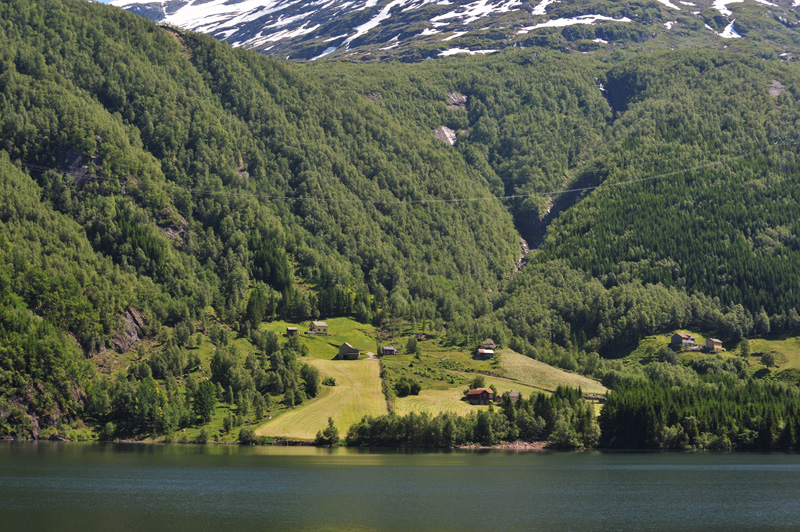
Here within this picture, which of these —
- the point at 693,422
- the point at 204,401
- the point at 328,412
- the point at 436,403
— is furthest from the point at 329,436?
the point at 693,422

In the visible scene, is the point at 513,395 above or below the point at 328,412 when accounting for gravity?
above

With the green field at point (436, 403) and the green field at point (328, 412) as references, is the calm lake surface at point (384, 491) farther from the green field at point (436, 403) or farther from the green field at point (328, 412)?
the green field at point (436, 403)

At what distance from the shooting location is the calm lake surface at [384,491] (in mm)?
88750

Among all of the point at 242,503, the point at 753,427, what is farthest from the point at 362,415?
the point at 242,503

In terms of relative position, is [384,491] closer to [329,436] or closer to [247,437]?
[329,436]

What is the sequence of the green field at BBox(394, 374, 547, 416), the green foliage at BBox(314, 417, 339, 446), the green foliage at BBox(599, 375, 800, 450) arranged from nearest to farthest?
1. the green foliage at BBox(599, 375, 800, 450)
2. the green foliage at BBox(314, 417, 339, 446)
3. the green field at BBox(394, 374, 547, 416)

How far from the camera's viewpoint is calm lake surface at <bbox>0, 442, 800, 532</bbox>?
291 ft

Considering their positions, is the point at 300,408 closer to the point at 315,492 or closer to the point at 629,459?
the point at 629,459

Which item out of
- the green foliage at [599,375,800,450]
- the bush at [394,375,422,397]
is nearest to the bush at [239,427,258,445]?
the bush at [394,375,422,397]

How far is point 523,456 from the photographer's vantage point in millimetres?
151500

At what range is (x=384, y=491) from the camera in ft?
349

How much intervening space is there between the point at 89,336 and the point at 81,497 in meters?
104

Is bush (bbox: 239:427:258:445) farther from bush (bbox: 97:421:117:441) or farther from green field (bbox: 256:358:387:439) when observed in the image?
bush (bbox: 97:421:117:441)

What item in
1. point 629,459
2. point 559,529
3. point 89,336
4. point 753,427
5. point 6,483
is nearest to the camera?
point 559,529
